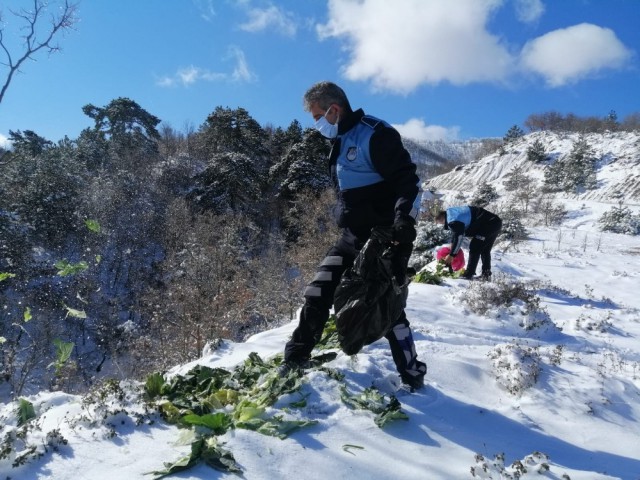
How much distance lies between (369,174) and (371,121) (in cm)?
36

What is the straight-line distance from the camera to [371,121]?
2.93 m

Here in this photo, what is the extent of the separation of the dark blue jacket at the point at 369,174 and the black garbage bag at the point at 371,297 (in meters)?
0.23

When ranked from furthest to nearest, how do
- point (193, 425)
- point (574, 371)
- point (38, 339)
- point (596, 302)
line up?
point (38, 339) → point (596, 302) → point (574, 371) → point (193, 425)

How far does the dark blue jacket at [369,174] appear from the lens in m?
2.79

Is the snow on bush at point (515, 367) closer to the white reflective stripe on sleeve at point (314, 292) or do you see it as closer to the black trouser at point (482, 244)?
the white reflective stripe on sleeve at point (314, 292)

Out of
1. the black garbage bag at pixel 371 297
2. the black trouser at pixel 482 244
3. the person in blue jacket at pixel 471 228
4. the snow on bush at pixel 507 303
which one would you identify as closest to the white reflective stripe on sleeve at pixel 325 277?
the black garbage bag at pixel 371 297

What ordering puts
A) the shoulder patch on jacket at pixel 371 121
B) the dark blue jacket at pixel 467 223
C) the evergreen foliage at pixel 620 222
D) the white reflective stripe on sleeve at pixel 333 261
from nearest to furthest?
1. the shoulder patch on jacket at pixel 371 121
2. the white reflective stripe on sleeve at pixel 333 261
3. the dark blue jacket at pixel 467 223
4. the evergreen foliage at pixel 620 222

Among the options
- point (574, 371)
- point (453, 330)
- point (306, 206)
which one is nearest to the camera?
point (574, 371)

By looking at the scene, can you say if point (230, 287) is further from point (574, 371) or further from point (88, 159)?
point (88, 159)

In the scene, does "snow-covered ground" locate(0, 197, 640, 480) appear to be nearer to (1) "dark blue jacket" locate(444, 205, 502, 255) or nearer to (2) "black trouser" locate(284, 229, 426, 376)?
(2) "black trouser" locate(284, 229, 426, 376)

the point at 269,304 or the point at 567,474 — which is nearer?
the point at 567,474

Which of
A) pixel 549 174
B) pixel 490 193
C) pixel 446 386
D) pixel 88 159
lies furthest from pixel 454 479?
pixel 549 174

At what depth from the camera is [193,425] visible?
2408 mm

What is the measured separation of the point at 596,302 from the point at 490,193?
33899 millimetres
